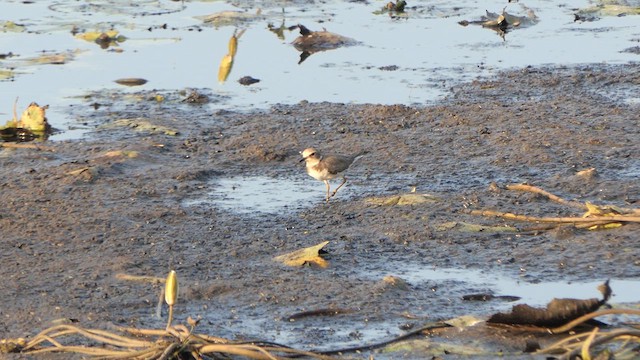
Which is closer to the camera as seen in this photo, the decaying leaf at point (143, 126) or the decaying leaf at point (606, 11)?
the decaying leaf at point (143, 126)

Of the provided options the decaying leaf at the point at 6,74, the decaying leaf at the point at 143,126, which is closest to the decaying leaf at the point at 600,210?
the decaying leaf at the point at 143,126

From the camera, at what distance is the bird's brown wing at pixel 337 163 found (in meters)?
7.42

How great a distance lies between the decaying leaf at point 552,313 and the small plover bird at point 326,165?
97.6 inches

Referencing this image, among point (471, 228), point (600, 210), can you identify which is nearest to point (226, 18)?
point (471, 228)

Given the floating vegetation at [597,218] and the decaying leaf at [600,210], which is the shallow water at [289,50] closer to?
the floating vegetation at [597,218]

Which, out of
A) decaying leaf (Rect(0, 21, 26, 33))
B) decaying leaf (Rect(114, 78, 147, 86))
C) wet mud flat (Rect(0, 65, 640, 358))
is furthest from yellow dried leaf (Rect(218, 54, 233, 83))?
decaying leaf (Rect(0, 21, 26, 33))

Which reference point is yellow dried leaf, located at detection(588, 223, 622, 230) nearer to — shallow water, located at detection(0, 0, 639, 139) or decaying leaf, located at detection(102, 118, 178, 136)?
shallow water, located at detection(0, 0, 639, 139)

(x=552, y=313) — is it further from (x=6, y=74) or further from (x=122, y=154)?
(x=6, y=74)

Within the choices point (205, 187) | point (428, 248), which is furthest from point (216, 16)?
point (428, 248)

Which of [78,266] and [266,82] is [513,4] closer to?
[266,82]

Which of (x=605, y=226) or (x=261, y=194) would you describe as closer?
(x=605, y=226)

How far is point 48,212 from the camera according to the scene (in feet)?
23.6

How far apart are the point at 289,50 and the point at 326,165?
16.8 feet

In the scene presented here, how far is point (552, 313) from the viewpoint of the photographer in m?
4.96
